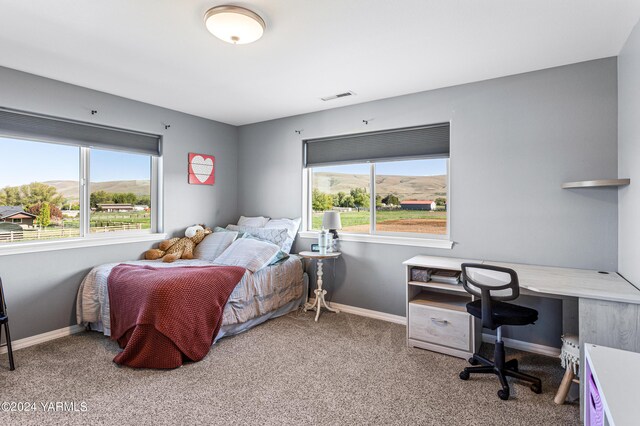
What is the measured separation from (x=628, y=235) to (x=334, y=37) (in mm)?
2496

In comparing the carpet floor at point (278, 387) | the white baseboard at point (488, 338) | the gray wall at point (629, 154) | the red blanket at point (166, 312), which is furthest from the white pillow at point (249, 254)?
the gray wall at point (629, 154)

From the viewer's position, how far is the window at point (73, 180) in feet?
10.1

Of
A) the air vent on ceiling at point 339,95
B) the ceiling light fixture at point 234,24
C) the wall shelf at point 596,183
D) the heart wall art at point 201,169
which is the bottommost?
the wall shelf at point 596,183

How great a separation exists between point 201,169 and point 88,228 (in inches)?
58.5

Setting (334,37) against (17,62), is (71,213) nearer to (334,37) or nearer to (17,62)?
(17,62)

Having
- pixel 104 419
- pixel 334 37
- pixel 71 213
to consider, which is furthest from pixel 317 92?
pixel 104 419

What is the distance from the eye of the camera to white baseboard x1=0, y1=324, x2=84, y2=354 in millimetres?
2961

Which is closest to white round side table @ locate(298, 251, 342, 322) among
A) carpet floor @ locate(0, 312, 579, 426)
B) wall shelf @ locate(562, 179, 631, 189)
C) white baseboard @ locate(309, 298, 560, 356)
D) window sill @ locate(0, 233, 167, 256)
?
white baseboard @ locate(309, 298, 560, 356)

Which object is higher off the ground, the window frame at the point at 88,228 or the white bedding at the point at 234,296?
the window frame at the point at 88,228

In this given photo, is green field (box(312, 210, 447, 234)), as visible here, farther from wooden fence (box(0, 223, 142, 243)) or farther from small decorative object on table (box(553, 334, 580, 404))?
wooden fence (box(0, 223, 142, 243))

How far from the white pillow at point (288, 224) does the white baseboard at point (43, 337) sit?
2.28 meters

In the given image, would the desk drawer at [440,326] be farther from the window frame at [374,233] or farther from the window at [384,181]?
the window at [384,181]

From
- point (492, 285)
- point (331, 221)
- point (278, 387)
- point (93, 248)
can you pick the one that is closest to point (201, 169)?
point (93, 248)

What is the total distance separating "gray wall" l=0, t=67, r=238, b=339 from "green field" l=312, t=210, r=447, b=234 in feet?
6.21
